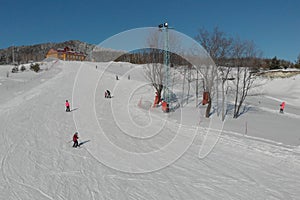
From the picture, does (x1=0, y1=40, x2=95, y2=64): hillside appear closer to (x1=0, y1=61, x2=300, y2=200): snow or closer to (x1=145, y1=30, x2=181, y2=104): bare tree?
(x1=145, y1=30, x2=181, y2=104): bare tree

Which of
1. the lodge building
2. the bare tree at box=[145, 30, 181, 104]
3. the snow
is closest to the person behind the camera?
the snow

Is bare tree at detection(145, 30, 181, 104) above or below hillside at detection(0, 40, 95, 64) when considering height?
below

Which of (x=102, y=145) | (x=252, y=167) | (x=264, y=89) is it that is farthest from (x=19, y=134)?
(x=264, y=89)

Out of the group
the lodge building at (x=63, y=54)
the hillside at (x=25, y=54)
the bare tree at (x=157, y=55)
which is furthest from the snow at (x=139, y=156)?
the lodge building at (x=63, y=54)

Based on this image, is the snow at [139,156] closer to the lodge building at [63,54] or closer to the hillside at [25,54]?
the hillside at [25,54]

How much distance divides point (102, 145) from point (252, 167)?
7529mm

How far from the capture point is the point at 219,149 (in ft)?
38.4

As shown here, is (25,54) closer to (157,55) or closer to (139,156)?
(157,55)

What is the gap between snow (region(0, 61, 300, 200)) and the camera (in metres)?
7.26

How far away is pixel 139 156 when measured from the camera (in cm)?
1024

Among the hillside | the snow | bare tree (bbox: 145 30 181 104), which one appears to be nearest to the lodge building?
the hillside

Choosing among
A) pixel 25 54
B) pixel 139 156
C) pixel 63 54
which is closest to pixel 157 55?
pixel 139 156

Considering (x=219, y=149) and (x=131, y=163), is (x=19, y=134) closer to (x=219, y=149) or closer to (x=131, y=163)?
(x=131, y=163)

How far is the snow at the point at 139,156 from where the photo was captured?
7.26 metres
